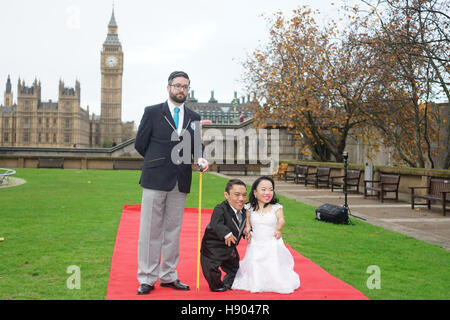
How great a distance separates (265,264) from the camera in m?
4.64

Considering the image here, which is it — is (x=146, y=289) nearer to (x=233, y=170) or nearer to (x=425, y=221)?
(x=425, y=221)

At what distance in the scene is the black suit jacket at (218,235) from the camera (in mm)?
4622

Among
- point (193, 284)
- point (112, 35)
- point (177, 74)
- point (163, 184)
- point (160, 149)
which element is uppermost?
point (112, 35)

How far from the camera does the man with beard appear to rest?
456 cm

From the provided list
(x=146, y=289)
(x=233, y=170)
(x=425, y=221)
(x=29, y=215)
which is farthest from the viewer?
(x=233, y=170)

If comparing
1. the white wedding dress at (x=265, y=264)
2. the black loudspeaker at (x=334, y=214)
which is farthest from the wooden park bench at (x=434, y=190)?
the white wedding dress at (x=265, y=264)

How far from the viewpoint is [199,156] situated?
4777 millimetres

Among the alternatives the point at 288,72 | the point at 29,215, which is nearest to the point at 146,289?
the point at 29,215

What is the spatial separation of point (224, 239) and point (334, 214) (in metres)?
5.50

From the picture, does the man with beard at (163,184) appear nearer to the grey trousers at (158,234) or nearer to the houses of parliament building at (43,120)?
the grey trousers at (158,234)

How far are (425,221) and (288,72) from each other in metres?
14.6

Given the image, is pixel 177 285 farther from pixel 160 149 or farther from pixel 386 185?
pixel 386 185

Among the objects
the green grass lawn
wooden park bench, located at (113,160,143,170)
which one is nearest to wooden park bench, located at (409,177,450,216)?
the green grass lawn

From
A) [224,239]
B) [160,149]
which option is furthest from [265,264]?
[160,149]
